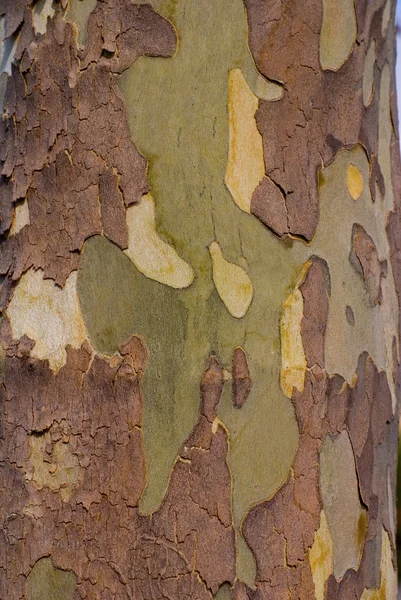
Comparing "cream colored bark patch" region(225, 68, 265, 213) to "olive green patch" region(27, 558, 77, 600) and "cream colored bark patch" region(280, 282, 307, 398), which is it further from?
"olive green patch" region(27, 558, 77, 600)

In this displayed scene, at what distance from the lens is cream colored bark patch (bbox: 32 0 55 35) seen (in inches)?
34.1

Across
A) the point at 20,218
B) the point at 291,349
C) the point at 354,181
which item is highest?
the point at 354,181

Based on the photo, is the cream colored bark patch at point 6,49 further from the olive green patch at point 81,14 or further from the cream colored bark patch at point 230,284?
the cream colored bark patch at point 230,284

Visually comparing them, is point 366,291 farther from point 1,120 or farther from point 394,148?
point 1,120

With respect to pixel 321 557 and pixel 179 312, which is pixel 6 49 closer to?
pixel 179 312

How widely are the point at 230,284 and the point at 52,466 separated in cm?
29

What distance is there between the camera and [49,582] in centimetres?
78

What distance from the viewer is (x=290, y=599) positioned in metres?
0.80

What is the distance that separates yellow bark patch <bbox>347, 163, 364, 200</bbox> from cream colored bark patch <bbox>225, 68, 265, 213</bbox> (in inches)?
5.7

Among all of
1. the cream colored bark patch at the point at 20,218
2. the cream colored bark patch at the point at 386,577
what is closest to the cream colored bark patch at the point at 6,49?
the cream colored bark patch at the point at 20,218

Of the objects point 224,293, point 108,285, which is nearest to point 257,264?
point 224,293

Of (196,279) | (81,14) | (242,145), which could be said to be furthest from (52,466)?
(81,14)

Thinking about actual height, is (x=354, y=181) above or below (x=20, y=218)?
above

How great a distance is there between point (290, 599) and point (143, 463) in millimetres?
233
